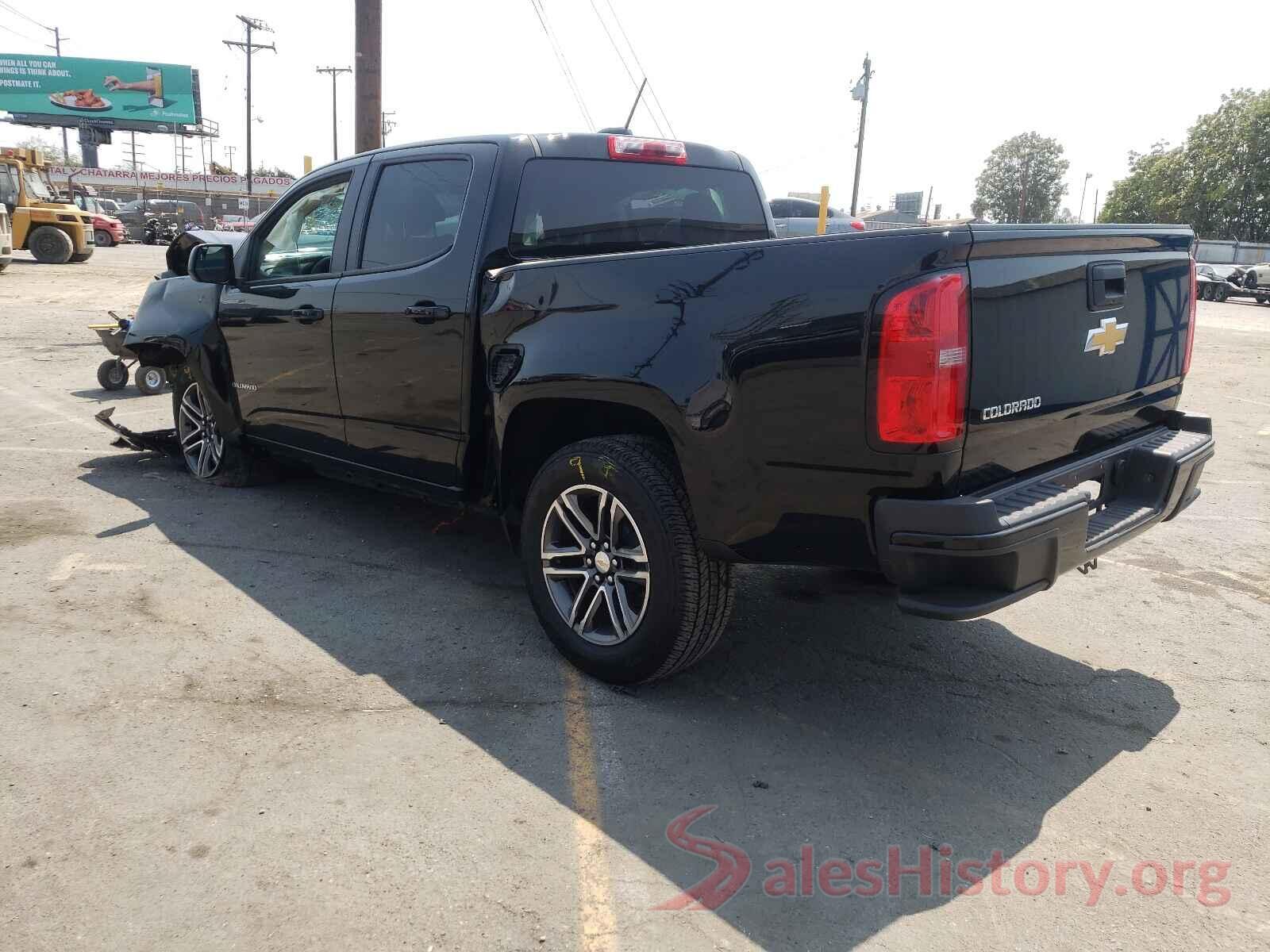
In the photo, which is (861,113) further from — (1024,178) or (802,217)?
(1024,178)

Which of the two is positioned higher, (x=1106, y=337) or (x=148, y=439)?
(x=1106, y=337)

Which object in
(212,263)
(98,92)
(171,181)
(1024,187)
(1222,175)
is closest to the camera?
(212,263)

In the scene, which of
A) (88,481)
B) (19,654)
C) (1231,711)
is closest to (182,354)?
(88,481)

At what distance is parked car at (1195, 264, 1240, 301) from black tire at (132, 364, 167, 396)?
35043 mm

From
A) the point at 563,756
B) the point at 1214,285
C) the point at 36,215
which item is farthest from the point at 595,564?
the point at 1214,285

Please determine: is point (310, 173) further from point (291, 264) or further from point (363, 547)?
point (363, 547)

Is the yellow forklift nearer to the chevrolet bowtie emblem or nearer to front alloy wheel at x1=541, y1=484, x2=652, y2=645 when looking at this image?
front alloy wheel at x1=541, y1=484, x2=652, y2=645

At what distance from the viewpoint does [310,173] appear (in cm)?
499

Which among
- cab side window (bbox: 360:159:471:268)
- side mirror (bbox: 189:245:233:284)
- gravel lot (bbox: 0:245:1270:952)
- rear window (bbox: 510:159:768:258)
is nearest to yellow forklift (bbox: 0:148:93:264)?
side mirror (bbox: 189:245:233:284)

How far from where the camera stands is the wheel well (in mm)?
3355

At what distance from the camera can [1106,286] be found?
3.06 metres

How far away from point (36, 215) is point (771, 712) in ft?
94.2

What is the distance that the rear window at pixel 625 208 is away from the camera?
4.01m

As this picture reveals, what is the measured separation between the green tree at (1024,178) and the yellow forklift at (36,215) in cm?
8428
